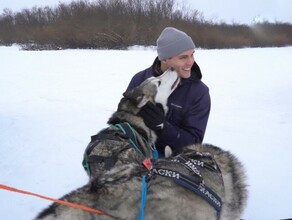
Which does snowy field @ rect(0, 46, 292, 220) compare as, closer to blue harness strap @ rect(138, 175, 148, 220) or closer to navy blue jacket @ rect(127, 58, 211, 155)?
navy blue jacket @ rect(127, 58, 211, 155)

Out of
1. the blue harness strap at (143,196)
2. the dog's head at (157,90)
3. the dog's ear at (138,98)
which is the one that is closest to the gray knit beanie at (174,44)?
the dog's head at (157,90)

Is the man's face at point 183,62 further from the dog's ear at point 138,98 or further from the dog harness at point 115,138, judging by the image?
the dog harness at point 115,138

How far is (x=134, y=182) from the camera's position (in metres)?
1.48

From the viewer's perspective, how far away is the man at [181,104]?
221 cm

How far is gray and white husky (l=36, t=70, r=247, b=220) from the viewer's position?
1401mm

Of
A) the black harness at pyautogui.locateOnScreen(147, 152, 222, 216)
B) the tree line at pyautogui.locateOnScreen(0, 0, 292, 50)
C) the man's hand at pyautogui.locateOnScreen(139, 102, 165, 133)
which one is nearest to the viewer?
the black harness at pyautogui.locateOnScreen(147, 152, 222, 216)

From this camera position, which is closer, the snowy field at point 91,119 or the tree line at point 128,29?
the snowy field at point 91,119

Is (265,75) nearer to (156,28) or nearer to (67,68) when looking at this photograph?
(67,68)

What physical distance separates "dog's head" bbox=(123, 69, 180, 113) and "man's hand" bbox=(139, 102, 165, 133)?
4 centimetres

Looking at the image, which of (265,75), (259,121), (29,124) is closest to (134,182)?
(29,124)

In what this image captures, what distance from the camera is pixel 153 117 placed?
7.16ft

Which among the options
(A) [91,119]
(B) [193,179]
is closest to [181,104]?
(B) [193,179]

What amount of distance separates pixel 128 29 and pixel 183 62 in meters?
21.8

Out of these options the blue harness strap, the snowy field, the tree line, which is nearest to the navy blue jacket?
the blue harness strap
